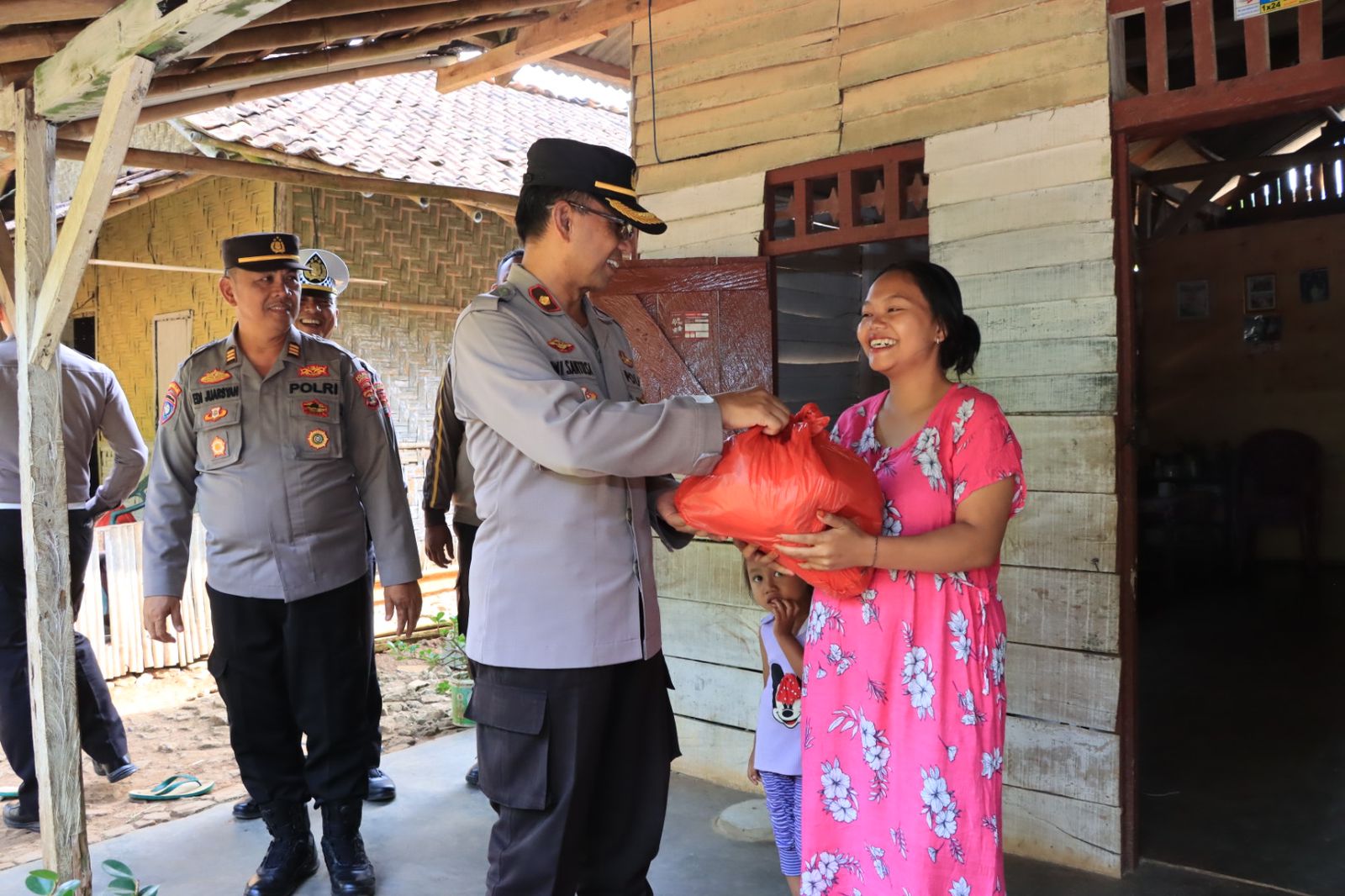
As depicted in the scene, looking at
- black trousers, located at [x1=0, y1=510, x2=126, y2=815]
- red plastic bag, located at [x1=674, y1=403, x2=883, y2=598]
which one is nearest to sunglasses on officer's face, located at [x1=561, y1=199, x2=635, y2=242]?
red plastic bag, located at [x1=674, y1=403, x2=883, y2=598]

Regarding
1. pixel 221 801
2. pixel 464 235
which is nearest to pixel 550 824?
pixel 221 801

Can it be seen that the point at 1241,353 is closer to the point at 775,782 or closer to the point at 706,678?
the point at 706,678

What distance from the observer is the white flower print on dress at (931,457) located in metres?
2.07

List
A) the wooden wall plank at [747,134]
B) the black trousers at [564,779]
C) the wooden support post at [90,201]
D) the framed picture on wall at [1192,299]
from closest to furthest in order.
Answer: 1. the black trousers at [564,779]
2. the wooden support post at [90,201]
3. the wooden wall plank at [747,134]
4. the framed picture on wall at [1192,299]

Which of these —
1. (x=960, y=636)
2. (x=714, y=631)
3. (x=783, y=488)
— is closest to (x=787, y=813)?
(x=960, y=636)

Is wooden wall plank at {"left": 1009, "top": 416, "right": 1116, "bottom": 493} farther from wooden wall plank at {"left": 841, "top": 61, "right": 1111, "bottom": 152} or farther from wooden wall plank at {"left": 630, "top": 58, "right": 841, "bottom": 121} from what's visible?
wooden wall plank at {"left": 630, "top": 58, "right": 841, "bottom": 121}

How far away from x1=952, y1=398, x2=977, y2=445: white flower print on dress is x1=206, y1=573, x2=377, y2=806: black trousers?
6.72 ft

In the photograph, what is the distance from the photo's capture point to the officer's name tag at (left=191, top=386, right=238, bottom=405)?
3.15 metres

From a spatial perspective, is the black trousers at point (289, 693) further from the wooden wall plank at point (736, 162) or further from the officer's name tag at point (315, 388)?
the wooden wall plank at point (736, 162)

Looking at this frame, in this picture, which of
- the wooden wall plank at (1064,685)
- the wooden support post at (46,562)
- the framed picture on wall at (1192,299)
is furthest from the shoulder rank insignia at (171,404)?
the framed picture on wall at (1192,299)

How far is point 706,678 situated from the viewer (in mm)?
4113

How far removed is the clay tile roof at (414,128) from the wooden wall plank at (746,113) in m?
2.27

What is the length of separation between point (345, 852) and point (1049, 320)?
2.77 meters

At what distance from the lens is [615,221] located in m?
2.02
